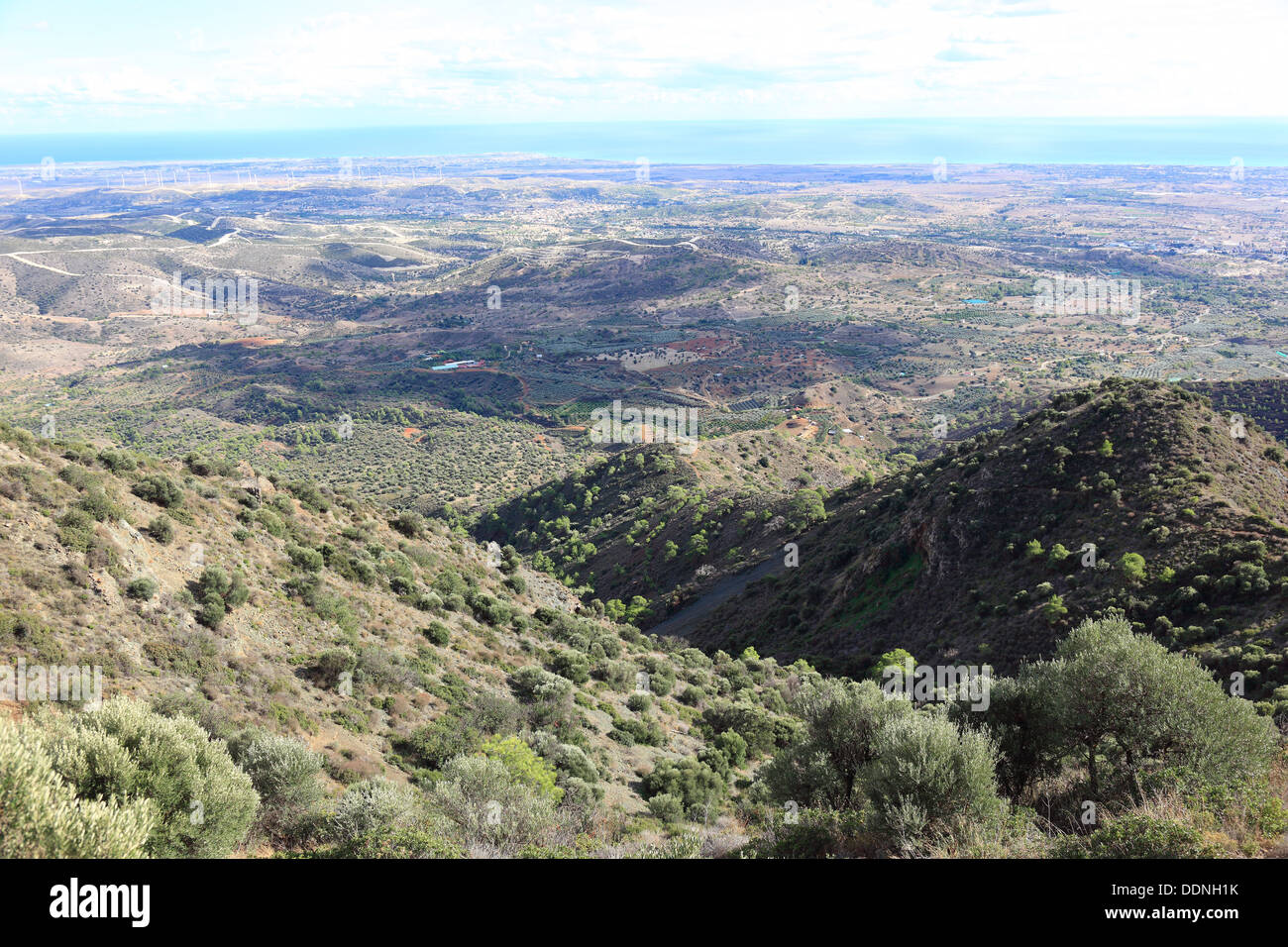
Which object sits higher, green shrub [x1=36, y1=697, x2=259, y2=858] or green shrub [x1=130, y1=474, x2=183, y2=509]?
green shrub [x1=130, y1=474, x2=183, y2=509]

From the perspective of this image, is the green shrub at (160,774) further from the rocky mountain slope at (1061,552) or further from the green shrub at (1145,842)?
the rocky mountain slope at (1061,552)

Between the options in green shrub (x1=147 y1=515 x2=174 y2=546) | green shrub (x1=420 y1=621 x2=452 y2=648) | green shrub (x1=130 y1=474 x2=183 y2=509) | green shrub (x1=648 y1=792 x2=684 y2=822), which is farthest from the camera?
green shrub (x1=420 y1=621 x2=452 y2=648)

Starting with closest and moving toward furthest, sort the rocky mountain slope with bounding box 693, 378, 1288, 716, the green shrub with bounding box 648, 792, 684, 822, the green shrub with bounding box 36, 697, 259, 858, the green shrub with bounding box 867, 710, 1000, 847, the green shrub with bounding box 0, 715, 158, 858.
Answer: the green shrub with bounding box 0, 715, 158, 858 < the green shrub with bounding box 36, 697, 259, 858 < the green shrub with bounding box 867, 710, 1000, 847 < the green shrub with bounding box 648, 792, 684, 822 < the rocky mountain slope with bounding box 693, 378, 1288, 716

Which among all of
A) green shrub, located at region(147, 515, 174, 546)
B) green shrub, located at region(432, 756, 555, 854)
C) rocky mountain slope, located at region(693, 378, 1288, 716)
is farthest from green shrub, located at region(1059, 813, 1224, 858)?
green shrub, located at region(147, 515, 174, 546)

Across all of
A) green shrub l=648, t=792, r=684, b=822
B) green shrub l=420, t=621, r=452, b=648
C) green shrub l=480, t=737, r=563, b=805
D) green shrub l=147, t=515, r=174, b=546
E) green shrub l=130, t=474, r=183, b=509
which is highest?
green shrub l=130, t=474, r=183, b=509

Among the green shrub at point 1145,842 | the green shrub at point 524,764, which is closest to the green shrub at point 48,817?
the green shrub at point 524,764

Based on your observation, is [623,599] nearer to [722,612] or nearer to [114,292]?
[722,612]

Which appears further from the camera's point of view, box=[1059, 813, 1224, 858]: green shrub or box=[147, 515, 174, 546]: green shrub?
box=[147, 515, 174, 546]: green shrub

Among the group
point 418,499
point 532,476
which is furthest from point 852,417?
point 418,499

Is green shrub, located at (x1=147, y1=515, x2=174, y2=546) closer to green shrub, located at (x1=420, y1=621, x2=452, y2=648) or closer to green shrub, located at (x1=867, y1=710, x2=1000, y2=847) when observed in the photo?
green shrub, located at (x1=420, y1=621, x2=452, y2=648)

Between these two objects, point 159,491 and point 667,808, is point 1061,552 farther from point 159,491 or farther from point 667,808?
point 159,491

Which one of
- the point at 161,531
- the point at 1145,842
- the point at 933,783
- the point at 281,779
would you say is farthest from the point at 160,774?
the point at 1145,842
